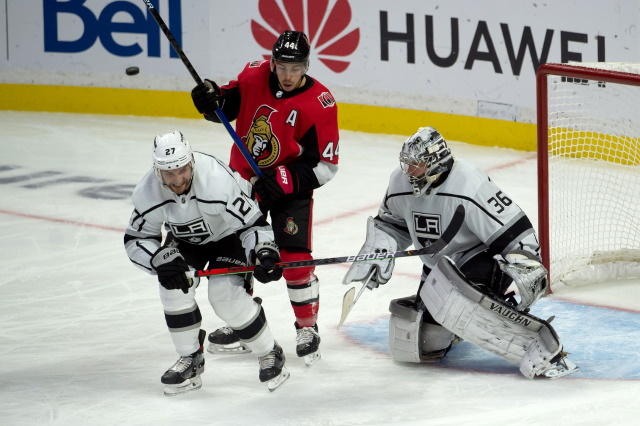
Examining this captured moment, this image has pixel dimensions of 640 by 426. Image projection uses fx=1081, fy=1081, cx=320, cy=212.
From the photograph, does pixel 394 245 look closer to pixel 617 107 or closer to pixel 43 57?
pixel 617 107

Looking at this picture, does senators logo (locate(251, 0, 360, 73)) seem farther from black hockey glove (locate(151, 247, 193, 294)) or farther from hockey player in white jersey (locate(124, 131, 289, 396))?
black hockey glove (locate(151, 247, 193, 294))

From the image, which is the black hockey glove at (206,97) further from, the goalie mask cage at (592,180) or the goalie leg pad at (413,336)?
the goalie mask cage at (592,180)

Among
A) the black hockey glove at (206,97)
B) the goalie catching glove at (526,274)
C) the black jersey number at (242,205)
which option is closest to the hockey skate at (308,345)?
the black jersey number at (242,205)

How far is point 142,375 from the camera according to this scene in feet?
11.9

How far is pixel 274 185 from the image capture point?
3.64 metres

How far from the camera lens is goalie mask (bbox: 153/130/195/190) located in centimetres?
320

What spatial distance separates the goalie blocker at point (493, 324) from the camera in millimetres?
3391

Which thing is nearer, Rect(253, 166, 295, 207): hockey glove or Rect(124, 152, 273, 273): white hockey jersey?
Rect(124, 152, 273, 273): white hockey jersey

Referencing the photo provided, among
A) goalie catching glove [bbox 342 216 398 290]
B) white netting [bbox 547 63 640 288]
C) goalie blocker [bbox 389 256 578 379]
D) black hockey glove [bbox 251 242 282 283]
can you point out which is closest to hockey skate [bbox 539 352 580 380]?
goalie blocker [bbox 389 256 578 379]

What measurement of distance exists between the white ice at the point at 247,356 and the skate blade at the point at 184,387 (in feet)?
0.09

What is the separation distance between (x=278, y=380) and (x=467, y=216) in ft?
2.65

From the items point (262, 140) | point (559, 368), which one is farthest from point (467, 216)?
point (262, 140)

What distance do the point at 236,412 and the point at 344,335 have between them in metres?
0.83

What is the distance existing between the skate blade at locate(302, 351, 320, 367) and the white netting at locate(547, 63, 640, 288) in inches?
49.1
